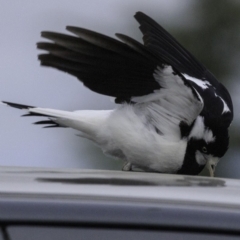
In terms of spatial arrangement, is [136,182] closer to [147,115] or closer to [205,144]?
[147,115]

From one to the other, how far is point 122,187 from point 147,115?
2.47 meters

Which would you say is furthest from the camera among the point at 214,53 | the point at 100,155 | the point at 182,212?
the point at 214,53

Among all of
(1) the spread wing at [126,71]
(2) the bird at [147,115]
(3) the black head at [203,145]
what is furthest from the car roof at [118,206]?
(3) the black head at [203,145]

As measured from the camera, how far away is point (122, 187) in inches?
71.1

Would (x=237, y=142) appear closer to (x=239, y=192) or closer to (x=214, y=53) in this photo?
(x=214, y=53)

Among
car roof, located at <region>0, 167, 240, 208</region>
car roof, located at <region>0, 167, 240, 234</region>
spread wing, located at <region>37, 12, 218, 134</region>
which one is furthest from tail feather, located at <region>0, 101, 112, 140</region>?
car roof, located at <region>0, 167, 240, 234</region>

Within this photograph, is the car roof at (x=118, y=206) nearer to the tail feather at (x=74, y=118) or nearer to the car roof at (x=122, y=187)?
the car roof at (x=122, y=187)

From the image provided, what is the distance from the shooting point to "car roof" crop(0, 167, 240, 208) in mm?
1714

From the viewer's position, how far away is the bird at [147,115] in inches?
152

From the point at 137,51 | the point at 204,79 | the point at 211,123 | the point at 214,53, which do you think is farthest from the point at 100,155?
the point at 137,51

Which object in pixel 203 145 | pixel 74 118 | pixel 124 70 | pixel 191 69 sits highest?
pixel 124 70

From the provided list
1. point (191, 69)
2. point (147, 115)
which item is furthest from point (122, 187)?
point (191, 69)

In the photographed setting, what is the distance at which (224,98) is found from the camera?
467 centimetres

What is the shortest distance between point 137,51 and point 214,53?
6332 millimetres
